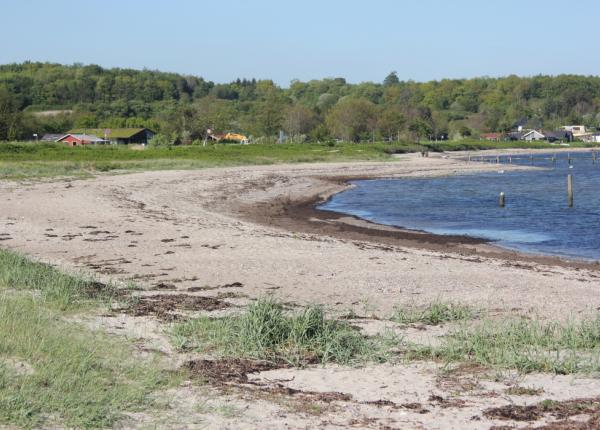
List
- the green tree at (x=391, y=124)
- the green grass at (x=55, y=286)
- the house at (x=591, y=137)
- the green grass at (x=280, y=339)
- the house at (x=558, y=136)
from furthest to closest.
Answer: the house at (x=591, y=137)
the house at (x=558, y=136)
the green tree at (x=391, y=124)
the green grass at (x=55, y=286)
the green grass at (x=280, y=339)

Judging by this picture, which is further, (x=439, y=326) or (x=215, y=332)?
(x=439, y=326)

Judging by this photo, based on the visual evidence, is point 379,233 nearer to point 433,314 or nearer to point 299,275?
point 299,275

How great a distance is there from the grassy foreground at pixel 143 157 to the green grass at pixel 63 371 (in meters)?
35.5

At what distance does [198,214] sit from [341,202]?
14.3 m

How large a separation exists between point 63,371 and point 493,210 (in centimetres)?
3196

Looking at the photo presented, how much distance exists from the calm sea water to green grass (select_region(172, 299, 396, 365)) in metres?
13.5

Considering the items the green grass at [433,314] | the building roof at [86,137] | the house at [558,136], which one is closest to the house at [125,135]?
the building roof at [86,137]

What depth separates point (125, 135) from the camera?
118625 mm

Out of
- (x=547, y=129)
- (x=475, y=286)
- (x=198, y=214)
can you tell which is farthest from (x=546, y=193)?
(x=547, y=129)

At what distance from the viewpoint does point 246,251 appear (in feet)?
62.4

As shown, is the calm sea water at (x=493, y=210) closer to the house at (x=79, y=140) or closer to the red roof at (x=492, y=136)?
the house at (x=79, y=140)

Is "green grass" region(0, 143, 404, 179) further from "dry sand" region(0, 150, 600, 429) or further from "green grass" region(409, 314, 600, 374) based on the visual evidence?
"green grass" region(409, 314, 600, 374)

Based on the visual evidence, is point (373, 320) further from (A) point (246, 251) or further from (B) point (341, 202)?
(B) point (341, 202)

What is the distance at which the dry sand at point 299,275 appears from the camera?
7.65 m
